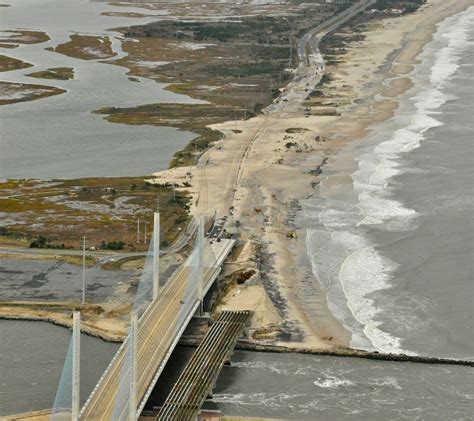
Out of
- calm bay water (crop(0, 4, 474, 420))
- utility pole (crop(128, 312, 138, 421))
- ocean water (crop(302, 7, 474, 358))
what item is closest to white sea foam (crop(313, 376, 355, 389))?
calm bay water (crop(0, 4, 474, 420))

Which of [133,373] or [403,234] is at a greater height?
[133,373]

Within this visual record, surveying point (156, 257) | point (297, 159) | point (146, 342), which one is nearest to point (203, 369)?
point (146, 342)

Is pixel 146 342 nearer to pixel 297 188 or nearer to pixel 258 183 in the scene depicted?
pixel 297 188

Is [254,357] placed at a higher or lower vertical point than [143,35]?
higher

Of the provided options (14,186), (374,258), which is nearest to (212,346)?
(374,258)

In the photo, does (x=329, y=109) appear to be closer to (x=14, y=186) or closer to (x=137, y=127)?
(x=137, y=127)

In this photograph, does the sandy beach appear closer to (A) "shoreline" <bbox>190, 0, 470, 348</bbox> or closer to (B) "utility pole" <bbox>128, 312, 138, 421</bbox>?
(A) "shoreline" <bbox>190, 0, 470, 348</bbox>

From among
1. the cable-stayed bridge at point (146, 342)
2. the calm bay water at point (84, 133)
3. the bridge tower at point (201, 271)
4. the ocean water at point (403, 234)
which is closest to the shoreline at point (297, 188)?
the ocean water at point (403, 234)
